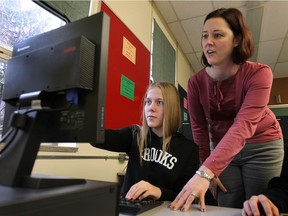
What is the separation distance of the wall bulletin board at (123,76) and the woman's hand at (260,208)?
1124 mm

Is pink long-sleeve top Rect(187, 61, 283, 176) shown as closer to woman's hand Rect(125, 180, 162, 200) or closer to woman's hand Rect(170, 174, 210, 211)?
woman's hand Rect(170, 174, 210, 211)

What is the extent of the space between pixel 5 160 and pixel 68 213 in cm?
18

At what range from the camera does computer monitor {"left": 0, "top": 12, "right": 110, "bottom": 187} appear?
1.50 feet

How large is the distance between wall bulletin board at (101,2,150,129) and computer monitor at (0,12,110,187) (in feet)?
3.56

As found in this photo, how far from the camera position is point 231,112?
43.2 inches

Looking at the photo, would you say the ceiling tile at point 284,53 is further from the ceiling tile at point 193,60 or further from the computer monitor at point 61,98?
the computer monitor at point 61,98

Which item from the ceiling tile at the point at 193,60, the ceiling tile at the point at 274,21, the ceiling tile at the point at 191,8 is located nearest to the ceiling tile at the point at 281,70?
the ceiling tile at the point at 274,21

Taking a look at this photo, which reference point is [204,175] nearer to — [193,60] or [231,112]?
[231,112]

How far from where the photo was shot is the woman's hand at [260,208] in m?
0.64

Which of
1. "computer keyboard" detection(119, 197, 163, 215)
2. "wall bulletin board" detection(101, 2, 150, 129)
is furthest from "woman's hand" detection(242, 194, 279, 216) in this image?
"wall bulletin board" detection(101, 2, 150, 129)

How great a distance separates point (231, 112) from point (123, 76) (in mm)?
1048

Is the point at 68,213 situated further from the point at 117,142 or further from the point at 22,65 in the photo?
the point at 117,142

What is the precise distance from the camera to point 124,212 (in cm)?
65

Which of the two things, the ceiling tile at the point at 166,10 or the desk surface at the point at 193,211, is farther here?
the ceiling tile at the point at 166,10
